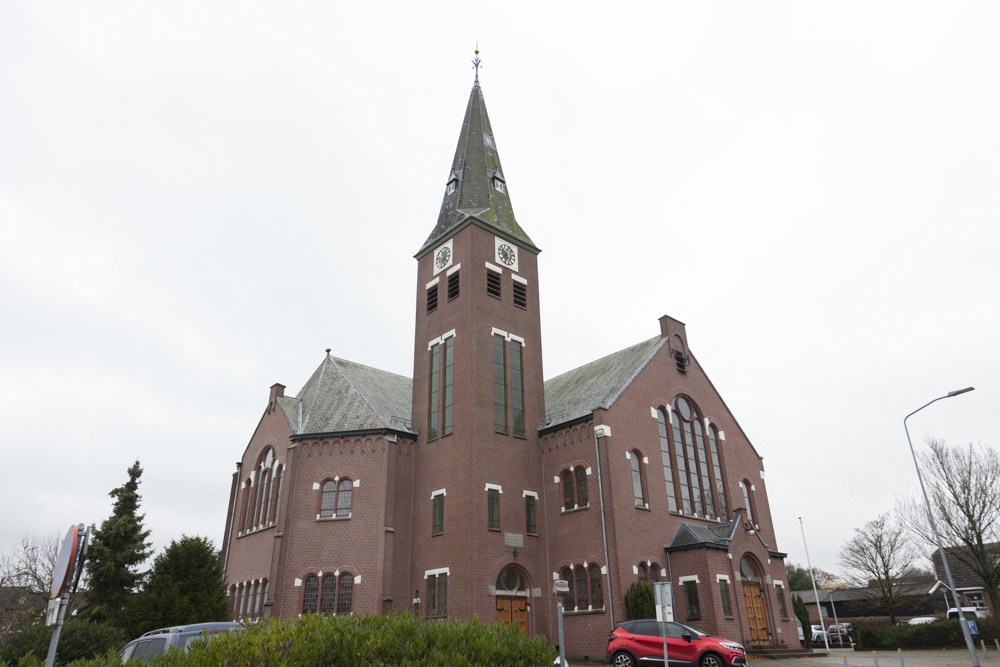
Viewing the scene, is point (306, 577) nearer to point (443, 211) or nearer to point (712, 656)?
point (712, 656)

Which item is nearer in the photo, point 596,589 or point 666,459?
point 596,589

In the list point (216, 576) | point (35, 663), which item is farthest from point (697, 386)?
point (35, 663)

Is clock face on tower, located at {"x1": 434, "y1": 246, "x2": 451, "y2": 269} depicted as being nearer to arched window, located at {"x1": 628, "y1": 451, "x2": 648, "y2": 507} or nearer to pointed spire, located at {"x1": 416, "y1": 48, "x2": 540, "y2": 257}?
pointed spire, located at {"x1": 416, "y1": 48, "x2": 540, "y2": 257}

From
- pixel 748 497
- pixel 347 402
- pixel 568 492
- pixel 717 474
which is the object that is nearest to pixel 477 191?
pixel 347 402

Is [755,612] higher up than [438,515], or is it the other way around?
[438,515]

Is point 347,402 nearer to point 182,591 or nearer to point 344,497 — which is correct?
point 344,497

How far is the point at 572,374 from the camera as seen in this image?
40562mm

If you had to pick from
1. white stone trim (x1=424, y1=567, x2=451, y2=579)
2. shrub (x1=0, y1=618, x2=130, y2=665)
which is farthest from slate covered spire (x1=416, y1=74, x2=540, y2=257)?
shrub (x1=0, y1=618, x2=130, y2=665)

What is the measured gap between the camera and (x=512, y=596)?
95.9ft

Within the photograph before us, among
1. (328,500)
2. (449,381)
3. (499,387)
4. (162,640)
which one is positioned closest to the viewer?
(162,640)

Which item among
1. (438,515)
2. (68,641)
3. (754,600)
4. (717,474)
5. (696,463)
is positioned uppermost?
(696,463)

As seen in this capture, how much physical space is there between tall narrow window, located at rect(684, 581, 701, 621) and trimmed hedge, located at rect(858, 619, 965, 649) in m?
15.4

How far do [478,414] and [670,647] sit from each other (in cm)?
1368

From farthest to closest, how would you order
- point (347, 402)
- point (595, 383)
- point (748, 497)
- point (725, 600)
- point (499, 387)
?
point (748, 497) → point (595, 383) → point (347, 402) → point (499, 387) → point (725, 600)
